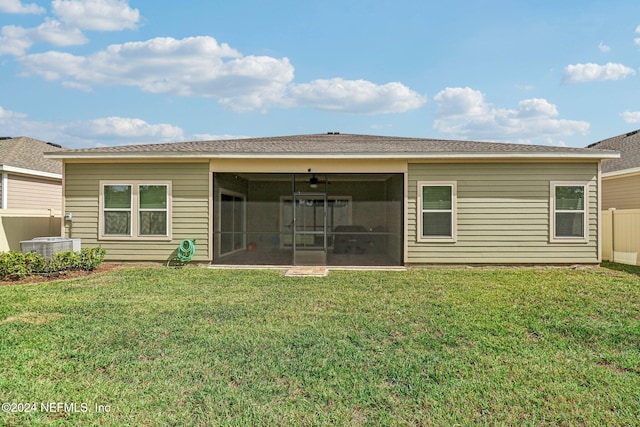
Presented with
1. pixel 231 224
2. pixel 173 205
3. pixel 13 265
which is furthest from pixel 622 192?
pixel 13 265

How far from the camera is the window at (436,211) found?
8.28m

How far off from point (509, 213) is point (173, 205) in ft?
24.7

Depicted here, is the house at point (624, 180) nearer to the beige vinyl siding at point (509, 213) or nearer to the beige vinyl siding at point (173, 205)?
the beige vinyl siding at point (509, 213)

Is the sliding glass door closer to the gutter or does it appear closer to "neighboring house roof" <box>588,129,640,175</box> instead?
the gutter

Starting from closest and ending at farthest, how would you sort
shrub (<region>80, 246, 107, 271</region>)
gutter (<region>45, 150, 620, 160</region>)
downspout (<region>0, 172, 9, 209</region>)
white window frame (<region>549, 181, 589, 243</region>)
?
shrub (<region>80, 246, 107, 271</region>) < gutter (<region>45, 150, 620, 160</region>) < white window frame (<region>549, 181, 589, 243</region>) < downspout (<region>0, 172, 9, 209</region>)

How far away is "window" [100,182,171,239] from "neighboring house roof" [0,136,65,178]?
445cm

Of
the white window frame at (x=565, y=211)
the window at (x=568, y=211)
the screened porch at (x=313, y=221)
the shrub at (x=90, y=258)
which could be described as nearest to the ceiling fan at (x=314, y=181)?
the screened porch at (x=313, y=221)

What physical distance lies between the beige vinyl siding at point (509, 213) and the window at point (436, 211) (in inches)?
5.4

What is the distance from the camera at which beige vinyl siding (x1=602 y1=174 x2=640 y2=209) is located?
10508mm

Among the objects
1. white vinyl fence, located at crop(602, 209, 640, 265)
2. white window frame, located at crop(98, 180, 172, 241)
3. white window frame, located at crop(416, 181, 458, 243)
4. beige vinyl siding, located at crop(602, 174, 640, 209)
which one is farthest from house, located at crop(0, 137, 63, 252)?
beige vinyl siding, located at crop(602, 174, 640, 209)

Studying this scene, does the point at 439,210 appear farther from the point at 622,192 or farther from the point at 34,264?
the point at 34,264

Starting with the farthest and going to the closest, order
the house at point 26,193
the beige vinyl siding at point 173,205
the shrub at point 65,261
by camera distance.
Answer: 1. the house at point 26,193
2. the beige vinyl siding at point 173,205
3. the shrub at point 65,261

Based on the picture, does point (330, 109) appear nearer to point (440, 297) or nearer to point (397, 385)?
point (440, 297)

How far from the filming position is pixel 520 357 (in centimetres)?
324
